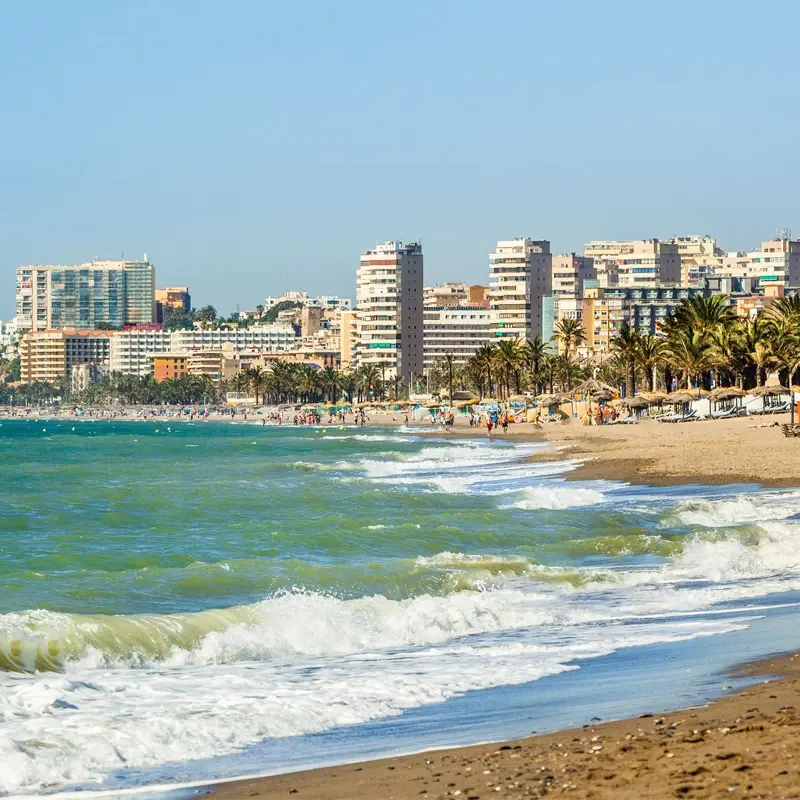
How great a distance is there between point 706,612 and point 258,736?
704 centimetres

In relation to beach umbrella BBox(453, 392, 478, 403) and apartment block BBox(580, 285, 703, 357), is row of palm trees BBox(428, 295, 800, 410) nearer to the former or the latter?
beach umbrella BBox(453, 392, 478, 403)

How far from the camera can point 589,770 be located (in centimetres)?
808

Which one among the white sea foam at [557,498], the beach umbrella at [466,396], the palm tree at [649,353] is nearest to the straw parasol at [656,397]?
the palm tree at [649,353]

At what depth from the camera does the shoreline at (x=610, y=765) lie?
7.55 meters

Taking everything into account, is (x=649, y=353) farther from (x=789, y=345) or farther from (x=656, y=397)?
(x=789, y=345)

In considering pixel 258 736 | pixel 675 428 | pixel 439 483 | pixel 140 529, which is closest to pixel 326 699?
pixel 258 736

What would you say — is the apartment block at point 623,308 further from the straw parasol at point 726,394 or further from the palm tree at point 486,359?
the straw parasol at point 726,394

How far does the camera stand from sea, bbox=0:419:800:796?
10492mm

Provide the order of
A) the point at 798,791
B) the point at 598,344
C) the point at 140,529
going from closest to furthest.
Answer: the point at 798,791
the point at 140,529
the point at 598,344

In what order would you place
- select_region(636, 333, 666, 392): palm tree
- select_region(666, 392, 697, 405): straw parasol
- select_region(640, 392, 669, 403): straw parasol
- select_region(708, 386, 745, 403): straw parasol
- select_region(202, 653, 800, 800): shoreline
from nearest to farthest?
select_region(202, 653, 800, 800): shoreline < select_region(708, 386, 745, 403): straw parasol < select_region(666, 392, 697, 405): straw parasol < select_region(640, 392, 669, 403): straw parasol < select_region(636, 333, 666, 392): palm tree

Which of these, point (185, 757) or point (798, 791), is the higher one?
point (798, 791)

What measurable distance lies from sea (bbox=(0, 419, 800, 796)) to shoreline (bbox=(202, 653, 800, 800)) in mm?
526

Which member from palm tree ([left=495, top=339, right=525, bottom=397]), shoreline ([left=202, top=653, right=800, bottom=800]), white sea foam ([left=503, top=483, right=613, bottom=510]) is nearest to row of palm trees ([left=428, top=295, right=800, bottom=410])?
palm tree ([left=495, top=339, right=525, bottom=397])

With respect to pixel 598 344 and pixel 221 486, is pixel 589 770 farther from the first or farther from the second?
pixel 598 344
